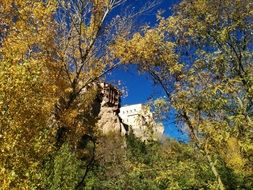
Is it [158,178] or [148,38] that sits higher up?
[148,38]

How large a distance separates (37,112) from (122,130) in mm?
104549

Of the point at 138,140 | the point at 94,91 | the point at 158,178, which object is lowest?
the point at 158,178

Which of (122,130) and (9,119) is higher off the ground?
(122,130)

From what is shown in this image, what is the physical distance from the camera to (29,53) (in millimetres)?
19797

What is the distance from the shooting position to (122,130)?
391ft

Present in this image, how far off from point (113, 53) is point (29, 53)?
15.9ft

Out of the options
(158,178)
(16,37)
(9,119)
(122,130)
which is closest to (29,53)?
(16,37)

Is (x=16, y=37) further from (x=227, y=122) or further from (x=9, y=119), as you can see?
(x=227, y=122)

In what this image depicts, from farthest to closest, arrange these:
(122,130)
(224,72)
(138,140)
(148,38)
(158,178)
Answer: (122,130)
(138,140)
(148,38)
(224,72)
(158,178)

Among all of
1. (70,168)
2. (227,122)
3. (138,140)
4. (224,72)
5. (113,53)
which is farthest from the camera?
(138,140)

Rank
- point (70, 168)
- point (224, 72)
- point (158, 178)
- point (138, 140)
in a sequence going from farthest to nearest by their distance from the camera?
point (138, 140), point (70, 168), point (224, 72), point (158, 178)

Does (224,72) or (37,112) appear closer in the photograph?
(37,112)

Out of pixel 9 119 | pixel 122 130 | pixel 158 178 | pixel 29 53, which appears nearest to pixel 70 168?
pixel 29 53

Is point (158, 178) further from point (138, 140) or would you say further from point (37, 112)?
point (138, 140)
